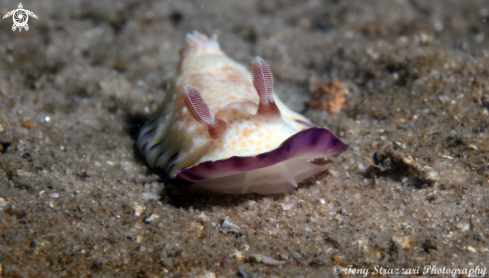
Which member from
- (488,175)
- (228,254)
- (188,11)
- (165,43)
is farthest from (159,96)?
(488,175)

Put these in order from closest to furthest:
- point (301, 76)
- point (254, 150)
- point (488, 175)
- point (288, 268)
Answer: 1. point (288, 268)
2. point (254, 150)
3. point (488, 175)
4. point (301, 76)

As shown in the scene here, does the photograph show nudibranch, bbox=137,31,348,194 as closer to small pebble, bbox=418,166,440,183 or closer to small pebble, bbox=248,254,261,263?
small pebble, bbox=248,254,261,263

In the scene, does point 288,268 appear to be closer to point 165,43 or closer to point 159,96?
point 159,96

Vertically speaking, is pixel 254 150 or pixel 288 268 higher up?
pixel 254 150

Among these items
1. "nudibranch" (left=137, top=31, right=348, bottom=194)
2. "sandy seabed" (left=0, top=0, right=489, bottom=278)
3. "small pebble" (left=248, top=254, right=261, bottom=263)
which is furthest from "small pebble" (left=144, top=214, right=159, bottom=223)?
"small pebble" (left=248, top=254, right=261, bottom=263)

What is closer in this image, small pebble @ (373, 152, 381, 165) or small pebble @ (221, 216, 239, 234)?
small pebble @ (221, 216, 239, 234)

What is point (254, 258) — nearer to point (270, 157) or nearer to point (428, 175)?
point (270, 157)
